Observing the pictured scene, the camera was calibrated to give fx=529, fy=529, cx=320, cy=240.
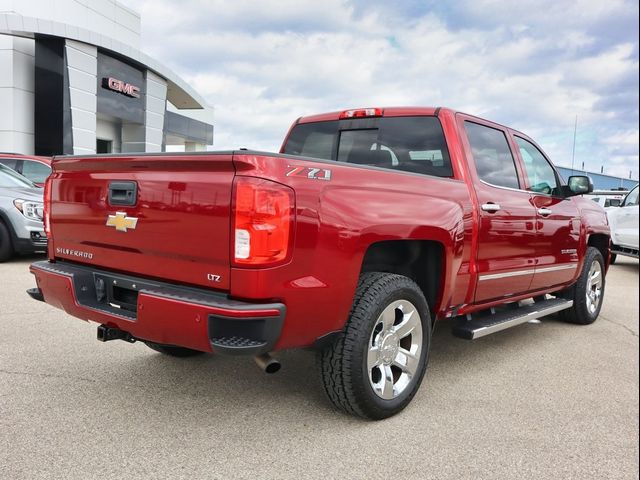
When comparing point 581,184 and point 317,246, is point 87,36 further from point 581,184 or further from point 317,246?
point 317,246

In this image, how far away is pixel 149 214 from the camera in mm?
2686

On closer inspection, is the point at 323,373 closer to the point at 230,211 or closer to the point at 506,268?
the point at 230,211

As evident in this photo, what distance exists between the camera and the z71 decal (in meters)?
2.45

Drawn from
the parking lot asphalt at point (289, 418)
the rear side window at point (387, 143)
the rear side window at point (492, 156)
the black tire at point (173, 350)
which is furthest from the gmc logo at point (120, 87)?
the rear side window at point (492, 156)

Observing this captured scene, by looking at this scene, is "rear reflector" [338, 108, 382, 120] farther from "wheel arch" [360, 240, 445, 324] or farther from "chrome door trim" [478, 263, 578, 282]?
"chrome door trim" [478, 263, 578, 282]

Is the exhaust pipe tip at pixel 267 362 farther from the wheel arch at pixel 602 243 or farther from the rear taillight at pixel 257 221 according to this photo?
the wheel arch at pixel 602 243

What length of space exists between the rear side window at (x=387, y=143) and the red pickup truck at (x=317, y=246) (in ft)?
0.04

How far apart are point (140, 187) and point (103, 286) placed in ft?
2.10

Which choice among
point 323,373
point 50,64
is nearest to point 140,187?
point 323,373

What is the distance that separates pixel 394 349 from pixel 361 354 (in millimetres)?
378

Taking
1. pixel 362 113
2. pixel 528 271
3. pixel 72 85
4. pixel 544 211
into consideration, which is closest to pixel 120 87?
pixel 72 85

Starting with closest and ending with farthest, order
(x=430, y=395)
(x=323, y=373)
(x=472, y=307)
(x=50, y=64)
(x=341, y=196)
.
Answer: (x=341, y=196) → (x=323, y=373) → (x=430, y=395) → (x=472, y=307) → (x=50, y=64)

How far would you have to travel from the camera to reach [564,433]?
2.91 meters

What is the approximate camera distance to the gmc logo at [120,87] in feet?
72.3
